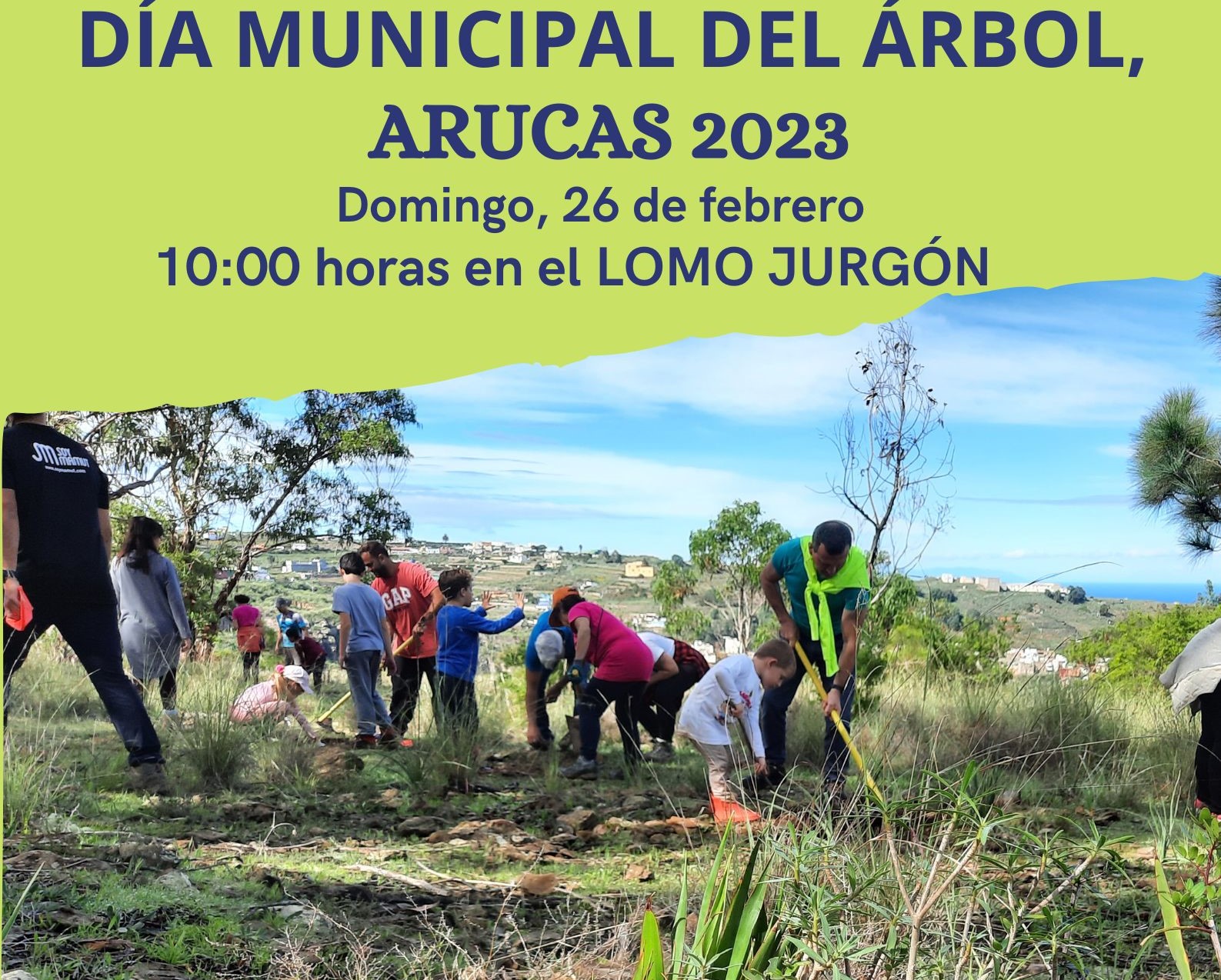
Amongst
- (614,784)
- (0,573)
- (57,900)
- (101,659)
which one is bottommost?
(614,784)

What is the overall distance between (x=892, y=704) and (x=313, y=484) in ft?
47.8

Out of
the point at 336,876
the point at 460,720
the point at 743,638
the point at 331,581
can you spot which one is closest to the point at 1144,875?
the point at 336,876

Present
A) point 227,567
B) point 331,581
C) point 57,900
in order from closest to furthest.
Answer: point 57,900
point 331,581
point 227,567

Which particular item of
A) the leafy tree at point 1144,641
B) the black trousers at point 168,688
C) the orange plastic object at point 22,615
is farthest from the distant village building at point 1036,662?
the black trousers at point 168,688

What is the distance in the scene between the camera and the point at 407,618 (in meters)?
8.80

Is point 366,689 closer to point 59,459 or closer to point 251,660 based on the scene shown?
point 59,459

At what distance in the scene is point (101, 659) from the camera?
231 inches

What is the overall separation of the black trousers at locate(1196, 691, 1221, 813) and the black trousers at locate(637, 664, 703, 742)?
10.6ft

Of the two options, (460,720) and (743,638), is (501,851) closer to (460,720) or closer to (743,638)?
(460,720)

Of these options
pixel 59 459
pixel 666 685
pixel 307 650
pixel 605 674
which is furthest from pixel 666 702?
Result: pixel 307 650

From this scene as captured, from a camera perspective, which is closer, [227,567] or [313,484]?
[227,567]

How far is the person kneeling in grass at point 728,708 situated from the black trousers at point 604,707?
1.14 m

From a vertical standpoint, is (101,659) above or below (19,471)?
below

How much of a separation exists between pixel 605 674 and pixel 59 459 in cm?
339
